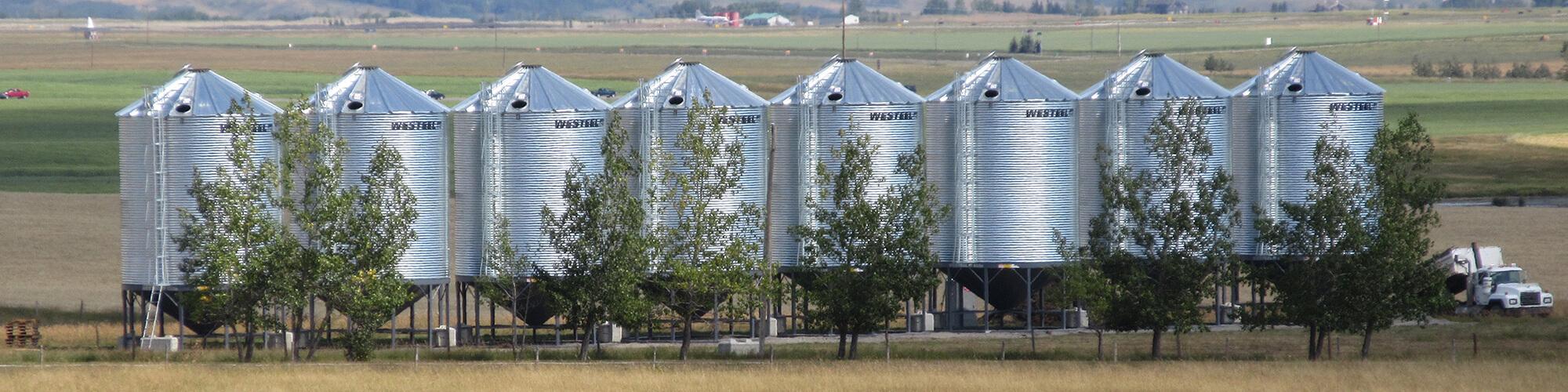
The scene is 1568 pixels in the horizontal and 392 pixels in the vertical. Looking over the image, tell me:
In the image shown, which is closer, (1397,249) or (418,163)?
(1397,249)

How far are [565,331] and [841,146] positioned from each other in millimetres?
11328

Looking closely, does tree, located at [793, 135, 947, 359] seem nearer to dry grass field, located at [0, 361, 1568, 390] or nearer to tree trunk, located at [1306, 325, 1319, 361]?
dry grass field, located at [0, 361, 1568, 390]

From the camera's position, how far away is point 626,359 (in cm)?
4872

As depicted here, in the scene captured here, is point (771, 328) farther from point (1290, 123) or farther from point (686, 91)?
point (1290, 123)

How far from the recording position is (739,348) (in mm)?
49875

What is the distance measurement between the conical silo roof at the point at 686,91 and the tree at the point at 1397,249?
16.3 m

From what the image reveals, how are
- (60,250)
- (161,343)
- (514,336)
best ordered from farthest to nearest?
(60,250) < (161,343) < (514,336)

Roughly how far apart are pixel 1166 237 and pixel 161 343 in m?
26.0

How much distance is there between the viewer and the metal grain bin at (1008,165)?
52.6 metres

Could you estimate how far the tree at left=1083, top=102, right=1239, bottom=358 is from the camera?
47594 millimetres

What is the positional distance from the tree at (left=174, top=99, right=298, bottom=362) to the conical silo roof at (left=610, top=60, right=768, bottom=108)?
9.81m

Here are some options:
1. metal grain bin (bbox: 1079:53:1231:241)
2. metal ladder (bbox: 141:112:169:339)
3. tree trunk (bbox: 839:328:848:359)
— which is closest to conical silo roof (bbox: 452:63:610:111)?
metal ladder (bbox: 141:112:169:339)

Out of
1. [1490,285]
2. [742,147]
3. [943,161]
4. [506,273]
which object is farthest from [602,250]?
[1490,285]

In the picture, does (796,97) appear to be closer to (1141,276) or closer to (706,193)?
(706,193)
